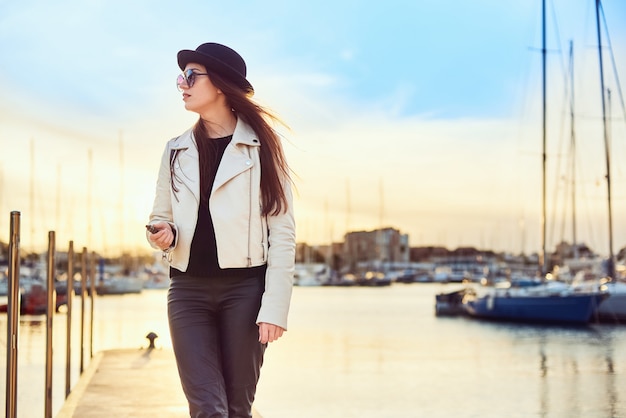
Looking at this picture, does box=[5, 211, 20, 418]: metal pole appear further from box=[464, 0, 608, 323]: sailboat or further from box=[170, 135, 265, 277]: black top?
box=[464, 0, 608, 323]: sailboat

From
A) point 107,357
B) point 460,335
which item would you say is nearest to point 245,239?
point 107,357

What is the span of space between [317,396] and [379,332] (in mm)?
21207

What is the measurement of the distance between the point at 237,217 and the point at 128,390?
5716mm

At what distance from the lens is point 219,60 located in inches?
135

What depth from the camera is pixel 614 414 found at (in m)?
13.6

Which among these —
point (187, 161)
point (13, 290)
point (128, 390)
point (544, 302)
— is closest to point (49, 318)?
point (128, 390)

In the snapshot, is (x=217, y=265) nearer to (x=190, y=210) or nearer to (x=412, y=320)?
(x=190, y=210)

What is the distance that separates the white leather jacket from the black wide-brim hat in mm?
186

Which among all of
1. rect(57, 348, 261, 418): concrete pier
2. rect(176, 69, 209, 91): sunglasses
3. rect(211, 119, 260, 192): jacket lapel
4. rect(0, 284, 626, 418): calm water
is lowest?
rect(0, 284, 626, 418): calm water

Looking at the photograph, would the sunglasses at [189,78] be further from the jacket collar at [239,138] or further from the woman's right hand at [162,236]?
the woman's right hand at [162,236]

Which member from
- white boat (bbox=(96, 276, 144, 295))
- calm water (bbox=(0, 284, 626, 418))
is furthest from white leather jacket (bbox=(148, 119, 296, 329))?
white boat (bbox=(96, 276, 144, 295))

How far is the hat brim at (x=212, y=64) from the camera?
3.40 metres

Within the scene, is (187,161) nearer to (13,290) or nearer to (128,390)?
(13,290)

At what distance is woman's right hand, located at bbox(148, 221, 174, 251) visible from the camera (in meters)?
3.18
